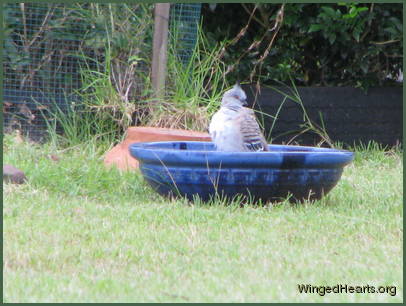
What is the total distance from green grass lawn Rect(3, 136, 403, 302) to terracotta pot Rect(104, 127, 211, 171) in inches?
22.5

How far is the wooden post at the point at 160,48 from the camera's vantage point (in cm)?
684

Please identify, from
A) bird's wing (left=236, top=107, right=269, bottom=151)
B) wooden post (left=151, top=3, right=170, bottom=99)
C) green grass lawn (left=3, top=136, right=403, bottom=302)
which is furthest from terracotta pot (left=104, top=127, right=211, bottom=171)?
bird's wing (left=236, top=107, right=269, bottom=151)

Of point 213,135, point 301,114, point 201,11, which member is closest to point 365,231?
point 213,135

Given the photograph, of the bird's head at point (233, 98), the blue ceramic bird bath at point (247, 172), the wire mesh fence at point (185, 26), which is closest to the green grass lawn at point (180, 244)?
the blue ceramic bird bath at point (247, 172)

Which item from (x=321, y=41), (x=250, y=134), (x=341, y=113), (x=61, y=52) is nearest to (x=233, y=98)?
(x=250, y=134)

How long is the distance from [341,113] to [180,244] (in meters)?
4.42

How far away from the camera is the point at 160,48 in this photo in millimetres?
6891

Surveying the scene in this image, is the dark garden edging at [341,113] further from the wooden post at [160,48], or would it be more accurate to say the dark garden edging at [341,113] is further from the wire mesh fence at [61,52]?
the wire mesh fence at [61,52]

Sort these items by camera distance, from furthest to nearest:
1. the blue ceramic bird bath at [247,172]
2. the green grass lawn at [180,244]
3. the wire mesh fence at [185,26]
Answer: the wire mesh fence at [185,26] < the blue ceramic bird bath at [247,172] < the green grass lawn at [180,244]

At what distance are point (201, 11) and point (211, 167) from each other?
3.93 m

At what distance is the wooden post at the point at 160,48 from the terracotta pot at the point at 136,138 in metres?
0.85

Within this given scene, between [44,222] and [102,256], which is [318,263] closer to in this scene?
[102,256]

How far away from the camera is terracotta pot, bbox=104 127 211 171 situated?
19.4 feet

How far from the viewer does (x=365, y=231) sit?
393 cm
